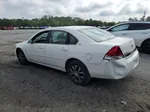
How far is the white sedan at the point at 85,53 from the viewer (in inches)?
157

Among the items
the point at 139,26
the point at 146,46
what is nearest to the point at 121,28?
the point at 139,26

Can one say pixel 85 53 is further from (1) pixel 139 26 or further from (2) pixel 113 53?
(1) pixel 139 26

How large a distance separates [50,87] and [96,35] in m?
1.86

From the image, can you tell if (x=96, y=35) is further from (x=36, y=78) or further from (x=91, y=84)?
(x=36, y=78)

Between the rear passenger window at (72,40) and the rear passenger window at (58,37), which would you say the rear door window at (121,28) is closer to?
the rear passenger window at (58,37)

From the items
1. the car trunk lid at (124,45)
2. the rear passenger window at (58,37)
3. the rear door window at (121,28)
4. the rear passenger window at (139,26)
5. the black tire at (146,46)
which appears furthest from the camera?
the rear door window at (121,28)

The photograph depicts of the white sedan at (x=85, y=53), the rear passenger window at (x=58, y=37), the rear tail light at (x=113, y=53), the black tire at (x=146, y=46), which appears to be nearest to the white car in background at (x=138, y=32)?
the black tire at (x=146, y=46)

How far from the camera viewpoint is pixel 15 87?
181 inches

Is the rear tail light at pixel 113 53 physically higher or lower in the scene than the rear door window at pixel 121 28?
lower

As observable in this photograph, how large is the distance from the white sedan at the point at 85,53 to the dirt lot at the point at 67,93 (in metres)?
0.38

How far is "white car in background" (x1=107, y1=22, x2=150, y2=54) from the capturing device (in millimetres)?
8609

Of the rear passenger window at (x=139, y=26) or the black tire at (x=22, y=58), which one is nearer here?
the black tire at (x=22, y=58)

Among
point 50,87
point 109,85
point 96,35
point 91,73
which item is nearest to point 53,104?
point 50,87

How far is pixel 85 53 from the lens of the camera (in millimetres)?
4250
